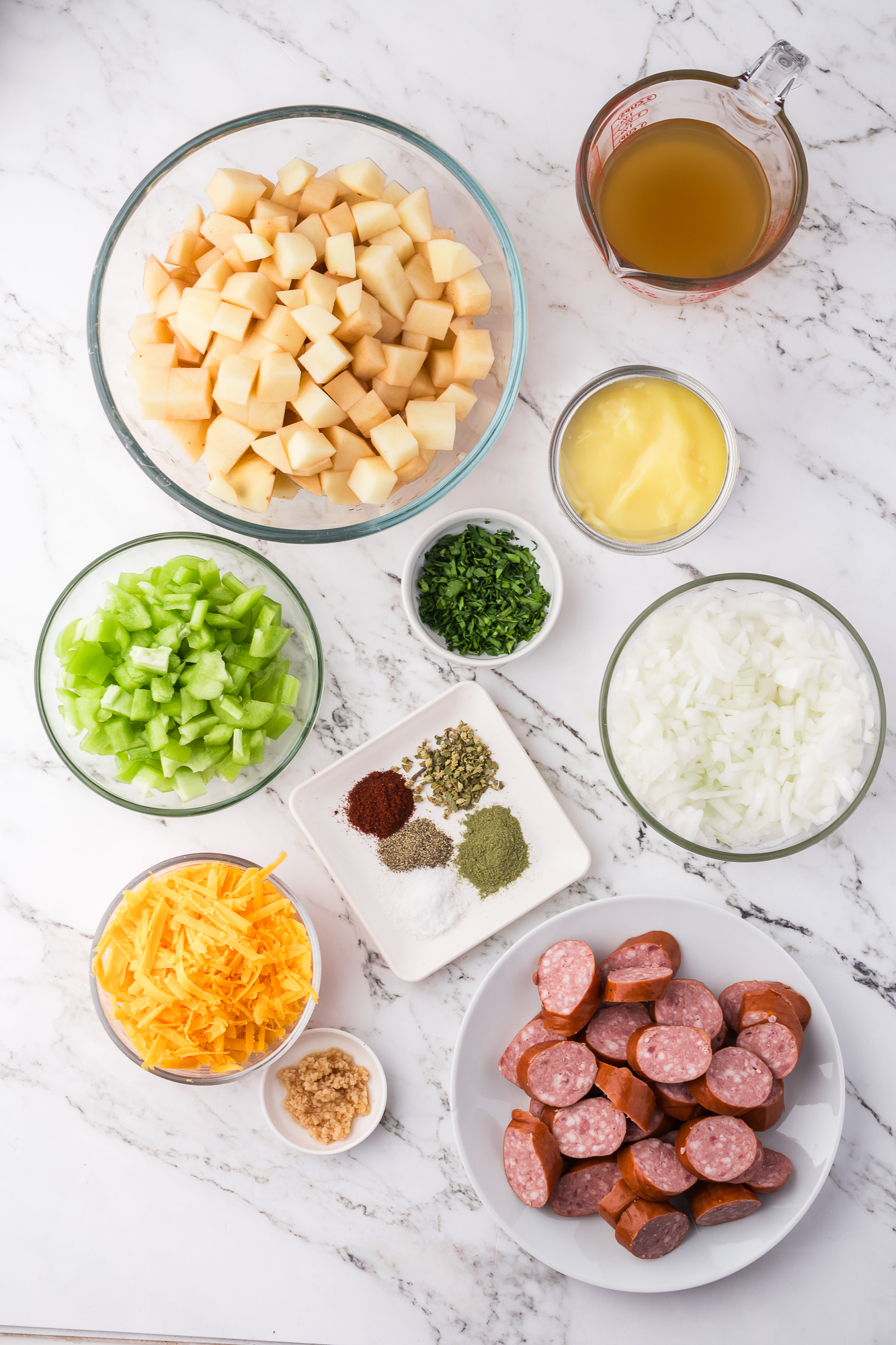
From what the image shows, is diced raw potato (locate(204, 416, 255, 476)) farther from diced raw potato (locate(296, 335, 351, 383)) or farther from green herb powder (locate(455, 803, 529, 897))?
green herb powder (locate(455, 803, 529, 897))

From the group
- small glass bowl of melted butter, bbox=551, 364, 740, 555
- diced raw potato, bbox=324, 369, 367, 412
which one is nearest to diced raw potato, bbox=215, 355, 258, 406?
diced raw potato, bbox=324, 369, 367, 412

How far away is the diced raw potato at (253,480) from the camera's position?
4.44 ft

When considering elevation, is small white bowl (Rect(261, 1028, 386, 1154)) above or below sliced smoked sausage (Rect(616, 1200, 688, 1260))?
below

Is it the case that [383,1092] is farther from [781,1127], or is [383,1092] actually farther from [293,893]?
[781,1127]

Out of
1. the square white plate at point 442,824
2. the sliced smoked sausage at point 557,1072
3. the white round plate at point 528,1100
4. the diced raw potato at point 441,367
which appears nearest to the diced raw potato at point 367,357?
the diced raw potato at point 441,367

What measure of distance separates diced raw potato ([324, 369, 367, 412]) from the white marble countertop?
381 millimetres

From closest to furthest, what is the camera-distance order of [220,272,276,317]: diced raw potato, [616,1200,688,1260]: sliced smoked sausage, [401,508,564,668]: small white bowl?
Result: [220,272,276,317]: diced raw potato, [616,1200,688,1260]: sliced smoked sausage, [401,508,564,668]: small white bowl

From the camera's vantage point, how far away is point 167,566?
150cm

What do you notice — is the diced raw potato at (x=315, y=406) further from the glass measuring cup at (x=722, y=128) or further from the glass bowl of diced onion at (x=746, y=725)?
the glass bowl of diced onion at (x=746, y=725)

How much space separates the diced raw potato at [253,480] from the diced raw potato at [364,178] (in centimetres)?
46

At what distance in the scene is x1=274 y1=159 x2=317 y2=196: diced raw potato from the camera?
4.35ft

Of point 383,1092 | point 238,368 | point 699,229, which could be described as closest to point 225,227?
point 238,368

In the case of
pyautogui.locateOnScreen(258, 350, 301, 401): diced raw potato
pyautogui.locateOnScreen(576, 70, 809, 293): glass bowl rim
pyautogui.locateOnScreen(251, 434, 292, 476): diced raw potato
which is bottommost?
pyautogui.locateOnScreen(251, 434, 292, 476): diced raw potato

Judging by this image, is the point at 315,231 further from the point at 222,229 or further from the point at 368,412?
the point at 368,412
